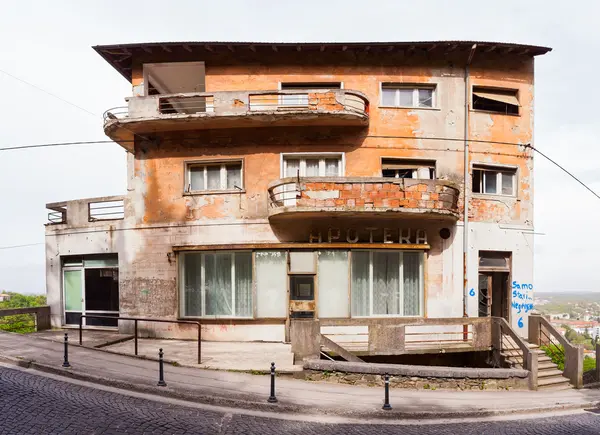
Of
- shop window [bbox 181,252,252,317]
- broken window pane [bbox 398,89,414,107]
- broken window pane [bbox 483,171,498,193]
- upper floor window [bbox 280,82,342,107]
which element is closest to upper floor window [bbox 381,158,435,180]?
broken window pane [bbox 483,171,498,193]

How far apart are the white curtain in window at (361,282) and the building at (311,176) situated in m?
0.07

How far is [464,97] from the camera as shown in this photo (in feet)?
47.8

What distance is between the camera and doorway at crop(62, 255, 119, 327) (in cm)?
1502

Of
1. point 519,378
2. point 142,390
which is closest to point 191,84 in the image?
point 142,390

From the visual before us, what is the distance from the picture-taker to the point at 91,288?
1527cm

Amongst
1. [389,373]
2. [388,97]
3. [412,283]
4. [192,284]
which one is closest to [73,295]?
[192,284]

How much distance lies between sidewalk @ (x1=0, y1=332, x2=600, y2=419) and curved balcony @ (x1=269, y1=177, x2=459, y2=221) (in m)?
5.41

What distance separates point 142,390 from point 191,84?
1334cm

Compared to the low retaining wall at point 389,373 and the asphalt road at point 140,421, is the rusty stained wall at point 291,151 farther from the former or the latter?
the asphalt road at point 140,421

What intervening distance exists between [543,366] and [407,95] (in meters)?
10.8

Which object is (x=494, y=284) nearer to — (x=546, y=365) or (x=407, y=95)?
(x=546, y=365)

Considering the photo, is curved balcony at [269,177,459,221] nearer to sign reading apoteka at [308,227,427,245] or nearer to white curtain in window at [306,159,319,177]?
sign reading apoteka at [308,227,427,245]

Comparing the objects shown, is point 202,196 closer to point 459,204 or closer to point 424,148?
point 424,148

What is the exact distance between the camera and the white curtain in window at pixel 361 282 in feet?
44.1
